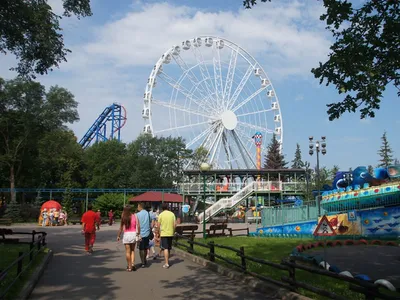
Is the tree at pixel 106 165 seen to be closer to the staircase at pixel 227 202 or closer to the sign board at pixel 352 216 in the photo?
the staircase at pixel 227 202

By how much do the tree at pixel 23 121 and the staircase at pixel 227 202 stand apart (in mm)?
20841

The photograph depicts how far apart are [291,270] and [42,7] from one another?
11102 millimetres

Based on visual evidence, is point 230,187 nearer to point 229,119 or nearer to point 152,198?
point 229,119

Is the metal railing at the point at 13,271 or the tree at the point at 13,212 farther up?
the tree at the point at 13,212

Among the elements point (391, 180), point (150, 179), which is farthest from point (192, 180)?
point (391, 180)

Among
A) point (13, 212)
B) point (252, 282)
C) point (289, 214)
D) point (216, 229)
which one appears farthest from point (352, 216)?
point (13, 212)

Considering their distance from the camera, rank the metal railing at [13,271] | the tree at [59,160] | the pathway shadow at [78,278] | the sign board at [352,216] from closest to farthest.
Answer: the metal railing at [13,271]
the pathway shadow at [78,278]
the sign board at [352,216]
the tree at [59,160]

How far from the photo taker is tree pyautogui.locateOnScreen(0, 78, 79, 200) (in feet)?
153

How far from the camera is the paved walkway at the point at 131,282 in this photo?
8.07m

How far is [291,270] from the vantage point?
25.6 ft

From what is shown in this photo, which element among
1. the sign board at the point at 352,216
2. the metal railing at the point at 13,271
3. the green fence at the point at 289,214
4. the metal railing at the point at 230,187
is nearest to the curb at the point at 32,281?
the metal railing at the point at 13,271

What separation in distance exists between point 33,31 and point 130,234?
7.33 metres

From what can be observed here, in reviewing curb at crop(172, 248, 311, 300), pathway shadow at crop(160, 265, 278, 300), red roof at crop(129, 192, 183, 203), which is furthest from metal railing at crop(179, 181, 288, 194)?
pathway shadow at crop(160, 265, 278, 300)

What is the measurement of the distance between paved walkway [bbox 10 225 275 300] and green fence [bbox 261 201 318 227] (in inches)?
503
